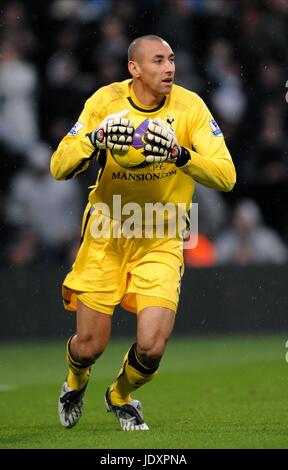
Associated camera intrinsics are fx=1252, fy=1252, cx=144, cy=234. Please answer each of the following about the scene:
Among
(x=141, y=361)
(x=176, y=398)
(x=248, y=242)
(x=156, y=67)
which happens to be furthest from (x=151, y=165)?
(x=248, y=242)

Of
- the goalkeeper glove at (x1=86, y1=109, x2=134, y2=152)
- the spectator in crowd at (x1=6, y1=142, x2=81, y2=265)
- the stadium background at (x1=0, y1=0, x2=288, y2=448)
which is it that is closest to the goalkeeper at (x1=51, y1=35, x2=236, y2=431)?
the goalkeeper glove at (x1=86, y1=109, x2=134, y2=152)

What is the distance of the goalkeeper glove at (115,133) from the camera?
7.72 meters

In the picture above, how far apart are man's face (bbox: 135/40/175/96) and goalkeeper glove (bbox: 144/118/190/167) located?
0.53 metres

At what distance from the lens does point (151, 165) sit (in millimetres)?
8234

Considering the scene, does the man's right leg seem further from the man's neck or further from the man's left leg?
the man's neck

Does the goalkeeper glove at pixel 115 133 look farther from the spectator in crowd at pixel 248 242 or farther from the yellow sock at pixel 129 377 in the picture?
the spectator in crowd at pixel 248 242

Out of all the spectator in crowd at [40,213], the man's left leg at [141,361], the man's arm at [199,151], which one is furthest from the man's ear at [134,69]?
the spectator in crowd at [40,213]

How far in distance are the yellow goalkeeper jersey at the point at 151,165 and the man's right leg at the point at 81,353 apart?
78 cm

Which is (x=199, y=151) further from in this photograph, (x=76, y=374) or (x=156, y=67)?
(x=76, y=374)

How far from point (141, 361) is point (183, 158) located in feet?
4.56

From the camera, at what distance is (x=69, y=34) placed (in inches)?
609

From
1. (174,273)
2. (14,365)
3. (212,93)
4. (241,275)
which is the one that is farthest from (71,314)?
(174,273)

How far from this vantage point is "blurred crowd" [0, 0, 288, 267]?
47.3 feet

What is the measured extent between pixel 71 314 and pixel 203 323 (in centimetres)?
177
